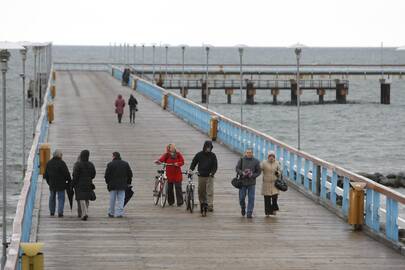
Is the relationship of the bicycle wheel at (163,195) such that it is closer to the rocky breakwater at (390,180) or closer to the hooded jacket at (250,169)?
the hooded jacket at (250,169)

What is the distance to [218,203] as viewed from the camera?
77.6 ft

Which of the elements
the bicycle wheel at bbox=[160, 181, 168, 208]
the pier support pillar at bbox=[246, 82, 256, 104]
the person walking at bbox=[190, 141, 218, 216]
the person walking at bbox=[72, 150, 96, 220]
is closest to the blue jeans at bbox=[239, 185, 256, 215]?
the person walking at bbox=[190, 141, 218, 216]

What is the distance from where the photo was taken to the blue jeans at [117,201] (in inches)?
835

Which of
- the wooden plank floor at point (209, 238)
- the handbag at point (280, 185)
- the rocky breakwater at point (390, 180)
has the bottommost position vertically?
the rocky breakwater at point (390, 180)

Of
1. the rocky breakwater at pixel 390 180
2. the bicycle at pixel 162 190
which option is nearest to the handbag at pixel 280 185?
the bicycle at pixel 162 190

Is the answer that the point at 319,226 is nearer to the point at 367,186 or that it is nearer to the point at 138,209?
the point at 367,186

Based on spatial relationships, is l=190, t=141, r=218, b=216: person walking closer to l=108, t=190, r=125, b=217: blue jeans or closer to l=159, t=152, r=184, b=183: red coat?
l=159, t=152, r=184, b=183: red coat

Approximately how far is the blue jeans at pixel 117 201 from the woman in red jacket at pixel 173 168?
149cm

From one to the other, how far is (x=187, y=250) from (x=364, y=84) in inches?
6304

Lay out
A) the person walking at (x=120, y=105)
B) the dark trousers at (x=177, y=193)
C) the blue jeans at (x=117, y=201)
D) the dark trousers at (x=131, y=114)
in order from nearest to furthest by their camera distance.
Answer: the blue jeans at (x=117, y=201)
the dark trousers at (x=177, y=193)
the person walking at (x=120, y=105)
the dark trousers at (x=131, y=114)

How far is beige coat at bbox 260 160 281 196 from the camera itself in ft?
69.7

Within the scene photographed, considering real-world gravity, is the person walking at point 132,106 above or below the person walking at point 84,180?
above

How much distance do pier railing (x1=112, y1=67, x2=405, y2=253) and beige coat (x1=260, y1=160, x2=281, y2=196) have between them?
1344 millimetres

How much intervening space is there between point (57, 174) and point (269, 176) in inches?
167
